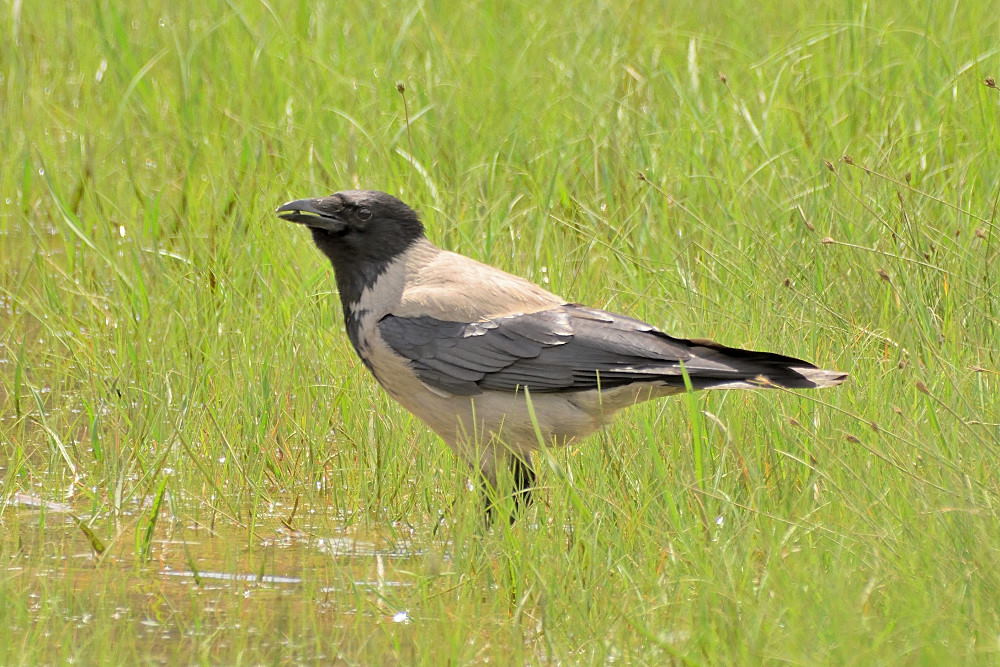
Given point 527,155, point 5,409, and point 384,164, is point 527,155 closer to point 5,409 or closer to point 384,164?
point 384,164

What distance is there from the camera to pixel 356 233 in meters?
5.26

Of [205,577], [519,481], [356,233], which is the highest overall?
[356,233]

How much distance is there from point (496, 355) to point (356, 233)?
706 millimetres

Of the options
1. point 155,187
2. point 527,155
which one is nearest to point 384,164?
point 527,155

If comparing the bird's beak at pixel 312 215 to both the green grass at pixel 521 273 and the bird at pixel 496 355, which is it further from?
the green grass at pixel 521 273

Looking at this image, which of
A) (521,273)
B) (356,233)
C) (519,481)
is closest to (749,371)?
(519,481)

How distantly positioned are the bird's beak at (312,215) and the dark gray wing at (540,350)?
0.40 m

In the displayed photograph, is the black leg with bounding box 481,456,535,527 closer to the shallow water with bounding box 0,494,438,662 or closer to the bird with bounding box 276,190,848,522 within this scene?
the bird with bounding box 276,190,848,522

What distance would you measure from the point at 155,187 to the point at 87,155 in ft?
1.19

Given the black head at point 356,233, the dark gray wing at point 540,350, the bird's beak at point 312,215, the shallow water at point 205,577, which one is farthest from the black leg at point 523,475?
the bird's beak at point 312,215

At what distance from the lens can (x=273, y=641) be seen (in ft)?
13.1

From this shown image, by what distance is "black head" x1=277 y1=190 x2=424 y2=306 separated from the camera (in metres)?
5.23

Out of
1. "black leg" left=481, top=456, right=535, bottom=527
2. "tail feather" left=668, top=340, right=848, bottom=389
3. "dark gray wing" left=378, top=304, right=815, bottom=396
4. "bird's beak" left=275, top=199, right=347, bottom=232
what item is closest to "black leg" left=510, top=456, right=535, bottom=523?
"black leg" left=481, top=456, right=535, bottom=527

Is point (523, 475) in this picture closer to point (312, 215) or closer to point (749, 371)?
point (749, 371)
